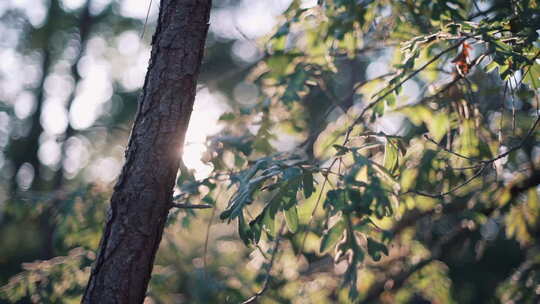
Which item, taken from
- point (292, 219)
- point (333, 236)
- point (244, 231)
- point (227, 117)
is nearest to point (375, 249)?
point (333, 236)

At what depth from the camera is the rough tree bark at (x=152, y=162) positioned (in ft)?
5.88

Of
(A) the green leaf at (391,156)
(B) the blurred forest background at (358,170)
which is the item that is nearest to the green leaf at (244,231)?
(B) the blurred forest background at (358,170)

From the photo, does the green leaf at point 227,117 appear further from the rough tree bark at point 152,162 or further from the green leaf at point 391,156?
the green leaf at point 391,156

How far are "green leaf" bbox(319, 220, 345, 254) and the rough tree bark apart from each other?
0.71 m

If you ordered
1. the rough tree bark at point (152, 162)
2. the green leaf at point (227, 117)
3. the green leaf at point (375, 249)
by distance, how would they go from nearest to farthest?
the rough tree bark at point (152, 162), the green leaf at point (375, 249), the green leaf at point (227, 117)

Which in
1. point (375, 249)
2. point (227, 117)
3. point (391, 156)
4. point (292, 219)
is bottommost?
point (375, 249)

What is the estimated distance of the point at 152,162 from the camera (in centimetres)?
183

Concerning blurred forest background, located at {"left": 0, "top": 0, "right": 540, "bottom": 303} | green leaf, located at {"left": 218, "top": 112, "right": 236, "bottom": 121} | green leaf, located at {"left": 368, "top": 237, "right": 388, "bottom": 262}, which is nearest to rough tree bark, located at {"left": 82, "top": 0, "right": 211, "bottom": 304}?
blurred forest background, located at {"left": 0, "top": 0, "right": 540, "bottom": 303}

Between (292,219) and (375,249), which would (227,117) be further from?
(375,249)

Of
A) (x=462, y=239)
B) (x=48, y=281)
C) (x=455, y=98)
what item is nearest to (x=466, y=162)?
(x=455, y=98)

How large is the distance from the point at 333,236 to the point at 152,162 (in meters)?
0.86

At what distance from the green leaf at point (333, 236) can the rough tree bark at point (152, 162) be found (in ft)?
2.34

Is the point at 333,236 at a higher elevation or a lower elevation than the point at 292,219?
lower

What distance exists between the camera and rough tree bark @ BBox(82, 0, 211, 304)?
1791 mm
